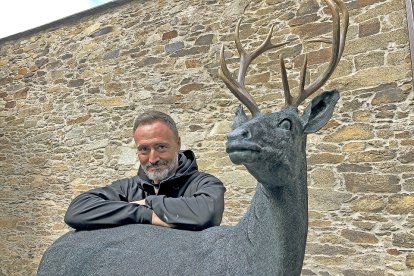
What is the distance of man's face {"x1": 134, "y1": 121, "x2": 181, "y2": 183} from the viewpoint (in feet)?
6.69

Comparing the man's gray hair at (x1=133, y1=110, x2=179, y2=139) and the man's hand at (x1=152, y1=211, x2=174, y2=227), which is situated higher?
the man's gray hair at (x1=133, y1=110, x2=179, y2=139)

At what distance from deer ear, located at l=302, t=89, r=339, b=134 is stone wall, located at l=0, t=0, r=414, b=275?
3.47 meters

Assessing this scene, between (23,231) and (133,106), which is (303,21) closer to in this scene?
(133,106)

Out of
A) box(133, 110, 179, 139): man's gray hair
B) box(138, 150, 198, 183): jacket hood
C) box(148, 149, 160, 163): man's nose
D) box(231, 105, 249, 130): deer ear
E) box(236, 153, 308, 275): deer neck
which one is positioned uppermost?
box(133, 110, 179, 139): man's gray hair

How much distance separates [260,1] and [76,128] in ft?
11.8

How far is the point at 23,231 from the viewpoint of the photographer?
768cm

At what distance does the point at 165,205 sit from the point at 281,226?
51 cm

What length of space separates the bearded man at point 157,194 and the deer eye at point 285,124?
1.56 feet

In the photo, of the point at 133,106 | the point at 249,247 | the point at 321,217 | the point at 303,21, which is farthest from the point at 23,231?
the point at 249,247

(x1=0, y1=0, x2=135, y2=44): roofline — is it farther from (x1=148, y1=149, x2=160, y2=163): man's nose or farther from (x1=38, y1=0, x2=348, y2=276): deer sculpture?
(x1=38, y1=0, x2=348, y2=276): deer sculpture

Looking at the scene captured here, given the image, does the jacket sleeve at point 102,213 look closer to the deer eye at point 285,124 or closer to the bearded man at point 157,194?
the bearded man at point 157,194

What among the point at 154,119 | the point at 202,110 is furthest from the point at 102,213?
the point at 202,110

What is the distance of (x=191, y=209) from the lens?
1829 mm

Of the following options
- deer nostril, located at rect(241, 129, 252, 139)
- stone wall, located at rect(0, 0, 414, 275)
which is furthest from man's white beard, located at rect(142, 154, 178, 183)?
stone wall, located at rect(0, 0, 414, 275)
